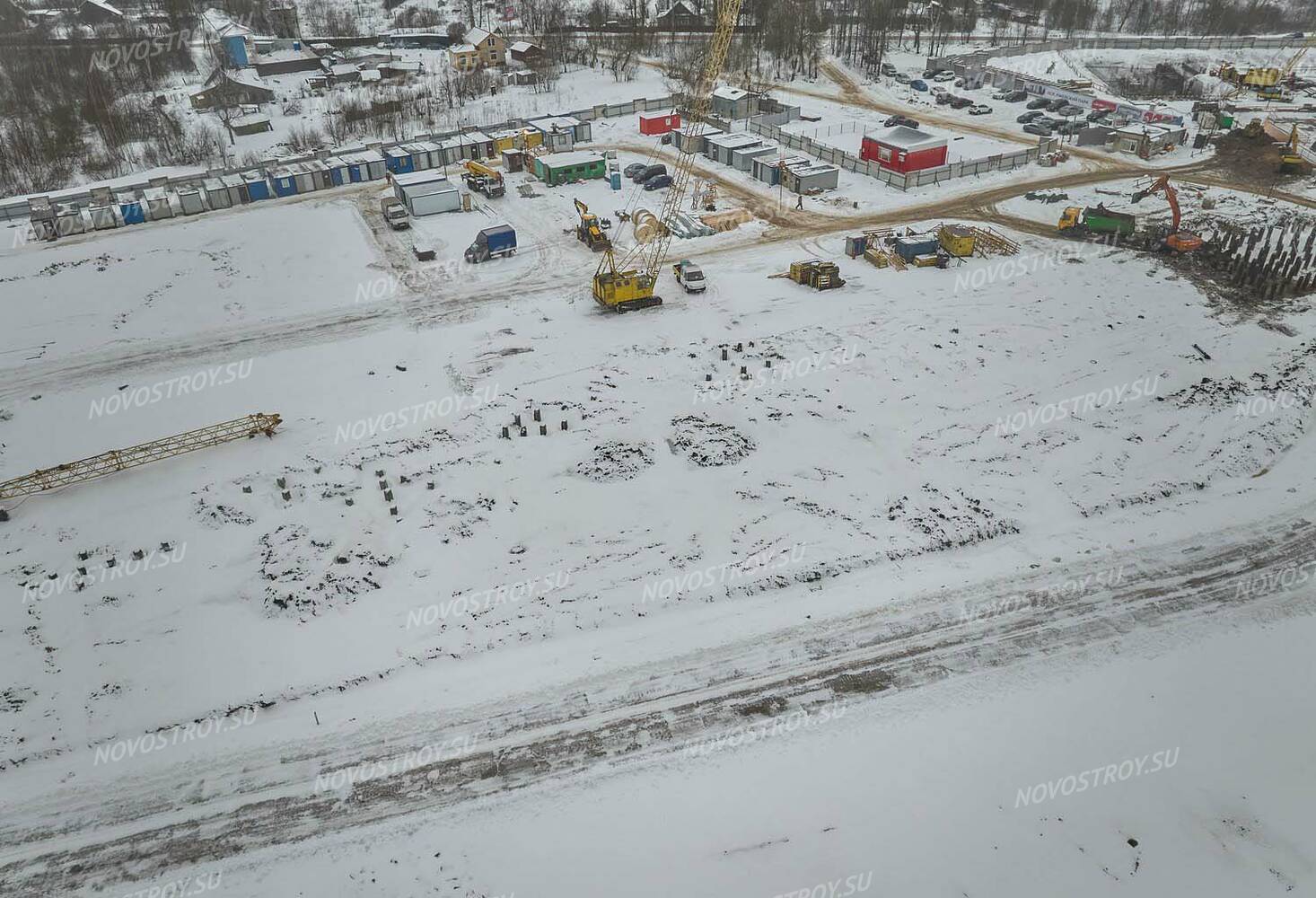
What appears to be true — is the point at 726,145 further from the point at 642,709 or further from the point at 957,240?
the point at 642,709

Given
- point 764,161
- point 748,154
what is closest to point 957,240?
point 764,161

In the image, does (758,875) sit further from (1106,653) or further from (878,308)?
(878,308)

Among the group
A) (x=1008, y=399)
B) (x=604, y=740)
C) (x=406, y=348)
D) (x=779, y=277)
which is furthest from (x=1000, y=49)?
(x=604, y=740)

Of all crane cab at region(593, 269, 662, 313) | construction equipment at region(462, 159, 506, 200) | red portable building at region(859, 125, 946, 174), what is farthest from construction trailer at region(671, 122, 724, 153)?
crane cab at region(593, 269, 662, 313)

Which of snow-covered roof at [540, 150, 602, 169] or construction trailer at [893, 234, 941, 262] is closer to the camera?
construction trailer at [893, 234, 941, 262]

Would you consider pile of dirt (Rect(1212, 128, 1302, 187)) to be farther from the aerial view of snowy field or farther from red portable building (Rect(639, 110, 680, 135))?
red portable building (Rect(639, 110, 680, 135))
